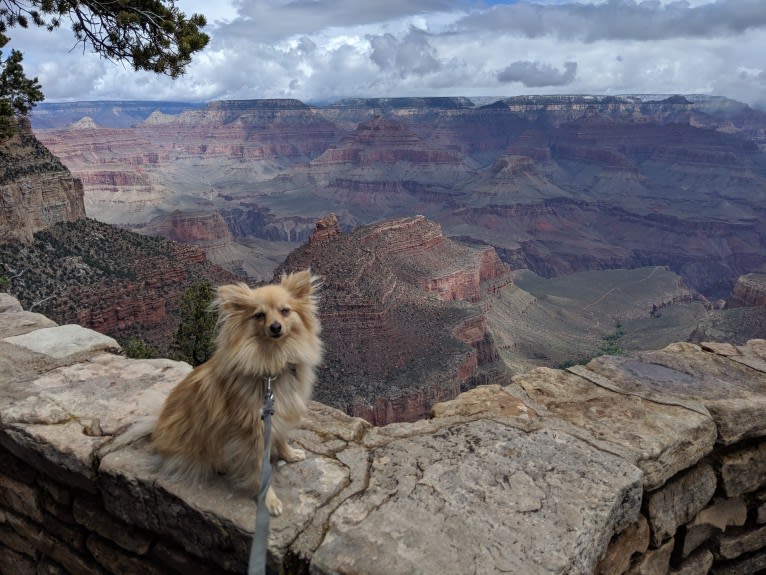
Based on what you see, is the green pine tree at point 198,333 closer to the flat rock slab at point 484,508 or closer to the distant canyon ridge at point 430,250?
the flat rock slab at point 484,508

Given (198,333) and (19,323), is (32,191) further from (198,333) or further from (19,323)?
(19,323)

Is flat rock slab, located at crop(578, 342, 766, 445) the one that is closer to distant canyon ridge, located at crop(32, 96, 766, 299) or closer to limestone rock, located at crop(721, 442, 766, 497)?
limestone rock, located at crop(721, 442, 766, 497)

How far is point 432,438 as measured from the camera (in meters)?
3.79

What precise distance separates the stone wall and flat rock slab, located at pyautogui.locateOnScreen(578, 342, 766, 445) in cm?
2

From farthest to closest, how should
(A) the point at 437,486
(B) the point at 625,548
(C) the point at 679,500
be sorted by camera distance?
(C) the point at 679,500, (B) the point at 625,548, (A) the point at 437,486

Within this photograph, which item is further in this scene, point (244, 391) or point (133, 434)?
point (133, 434)

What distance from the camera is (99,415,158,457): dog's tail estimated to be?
12.2 feet

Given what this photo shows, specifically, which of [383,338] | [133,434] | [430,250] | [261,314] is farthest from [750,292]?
[133,434]

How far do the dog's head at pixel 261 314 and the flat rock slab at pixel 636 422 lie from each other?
2.14m

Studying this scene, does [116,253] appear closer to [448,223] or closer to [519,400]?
[519,400]

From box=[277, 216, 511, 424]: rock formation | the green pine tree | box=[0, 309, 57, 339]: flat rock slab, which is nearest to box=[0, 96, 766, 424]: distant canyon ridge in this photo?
box=[277, 216, 511, 424]: rock formation

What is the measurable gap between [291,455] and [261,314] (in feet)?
3.19

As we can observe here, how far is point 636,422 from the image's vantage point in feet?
13.0

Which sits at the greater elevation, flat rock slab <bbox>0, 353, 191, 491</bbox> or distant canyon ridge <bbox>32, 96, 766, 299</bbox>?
flat rock slab <bbox>0, 353, 191, 491</bbox>
